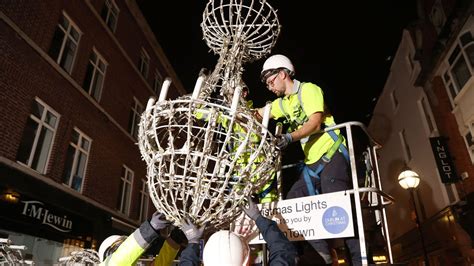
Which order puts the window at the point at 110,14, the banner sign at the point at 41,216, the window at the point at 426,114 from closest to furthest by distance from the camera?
the banner sign at the point at 41,216 < the window at the point at 110,14 < the window at the point at 426,114

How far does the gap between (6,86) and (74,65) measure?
13.6 feet

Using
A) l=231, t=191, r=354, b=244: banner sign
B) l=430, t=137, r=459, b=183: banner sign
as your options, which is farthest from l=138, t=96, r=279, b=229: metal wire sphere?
l=430, t=137, r=459, b=183: banner sign

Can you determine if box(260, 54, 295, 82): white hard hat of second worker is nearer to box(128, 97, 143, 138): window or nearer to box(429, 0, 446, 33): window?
box(128, 97, 143, 138): window

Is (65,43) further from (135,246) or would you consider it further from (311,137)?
(311,137)

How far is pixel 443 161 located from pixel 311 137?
1505 cm

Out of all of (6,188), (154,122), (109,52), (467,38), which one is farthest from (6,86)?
(467,38)

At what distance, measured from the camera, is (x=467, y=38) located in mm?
15062

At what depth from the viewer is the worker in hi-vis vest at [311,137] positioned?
3863mm

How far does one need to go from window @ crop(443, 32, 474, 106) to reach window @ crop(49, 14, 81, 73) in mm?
17165

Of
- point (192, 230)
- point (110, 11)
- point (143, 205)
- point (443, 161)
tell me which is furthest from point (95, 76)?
point (443, 161)

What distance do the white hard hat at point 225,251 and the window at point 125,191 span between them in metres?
14.7

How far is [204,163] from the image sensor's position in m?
2.61

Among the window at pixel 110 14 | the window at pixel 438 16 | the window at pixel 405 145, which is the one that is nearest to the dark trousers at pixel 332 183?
the window at pixel 110 14

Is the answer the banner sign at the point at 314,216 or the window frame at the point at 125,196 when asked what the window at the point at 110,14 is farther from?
the banner sign at the point at 314,216
